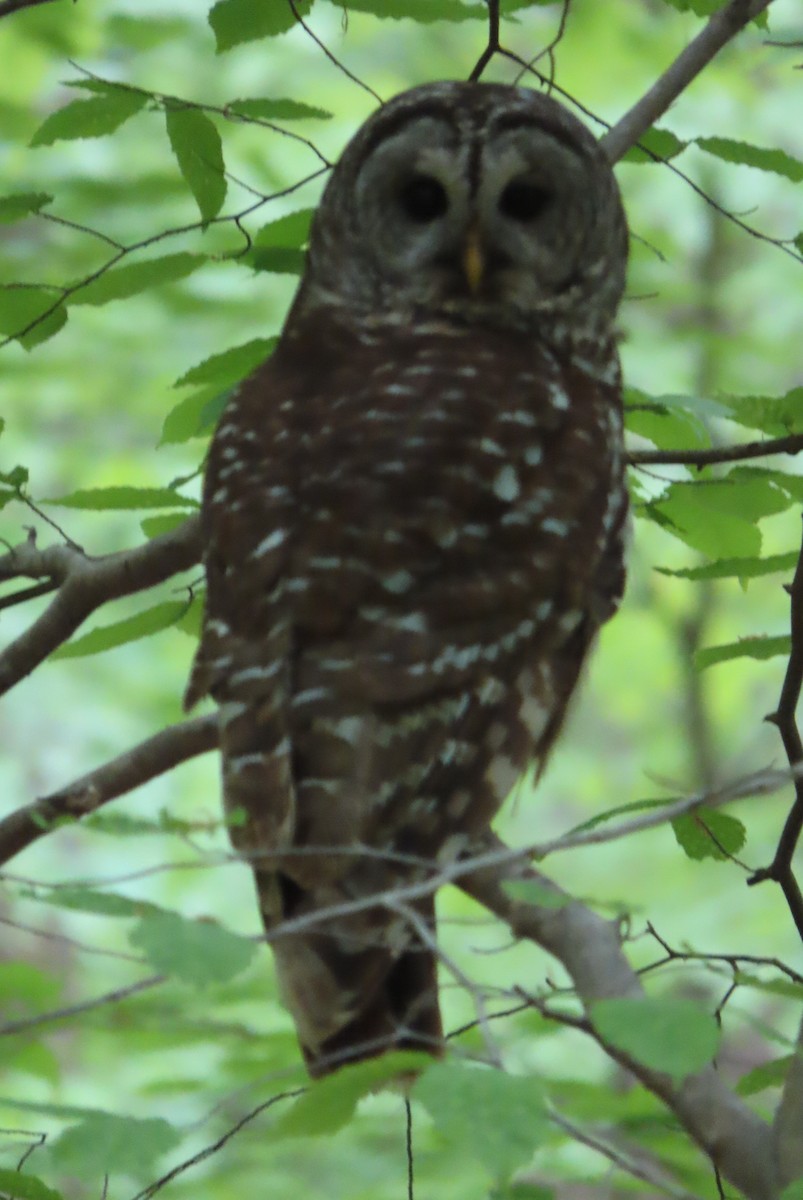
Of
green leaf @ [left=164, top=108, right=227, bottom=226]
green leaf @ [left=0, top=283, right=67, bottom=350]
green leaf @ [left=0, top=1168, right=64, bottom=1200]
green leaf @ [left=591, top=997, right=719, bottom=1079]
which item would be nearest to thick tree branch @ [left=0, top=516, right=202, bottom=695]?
green leaf @ [left=0, top=283, right=67, bottom=350]

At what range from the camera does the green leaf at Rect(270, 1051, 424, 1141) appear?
1.26 meters

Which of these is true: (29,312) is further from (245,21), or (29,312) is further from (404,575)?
(404,575)

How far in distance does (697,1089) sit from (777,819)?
5.53m

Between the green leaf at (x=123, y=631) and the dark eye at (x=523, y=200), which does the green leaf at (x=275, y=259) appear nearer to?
the dark eye at (x=523, y=200)

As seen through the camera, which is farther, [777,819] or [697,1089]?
[777,819]

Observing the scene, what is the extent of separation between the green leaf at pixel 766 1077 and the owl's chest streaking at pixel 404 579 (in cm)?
48

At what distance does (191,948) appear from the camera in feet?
3.35

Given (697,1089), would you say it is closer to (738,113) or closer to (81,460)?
(738,113)

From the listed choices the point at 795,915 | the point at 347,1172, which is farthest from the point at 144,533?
the point at 347,1172

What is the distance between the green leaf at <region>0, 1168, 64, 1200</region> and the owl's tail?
37 centimetres

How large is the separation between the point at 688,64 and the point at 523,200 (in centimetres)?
39

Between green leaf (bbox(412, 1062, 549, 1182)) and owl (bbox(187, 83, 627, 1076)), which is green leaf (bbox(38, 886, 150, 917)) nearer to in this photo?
green leaf (bbox(412, 1062, 549, 1182))

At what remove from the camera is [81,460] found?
7195 millimetres

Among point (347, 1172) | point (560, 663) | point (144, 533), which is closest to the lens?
point (560, 663)
